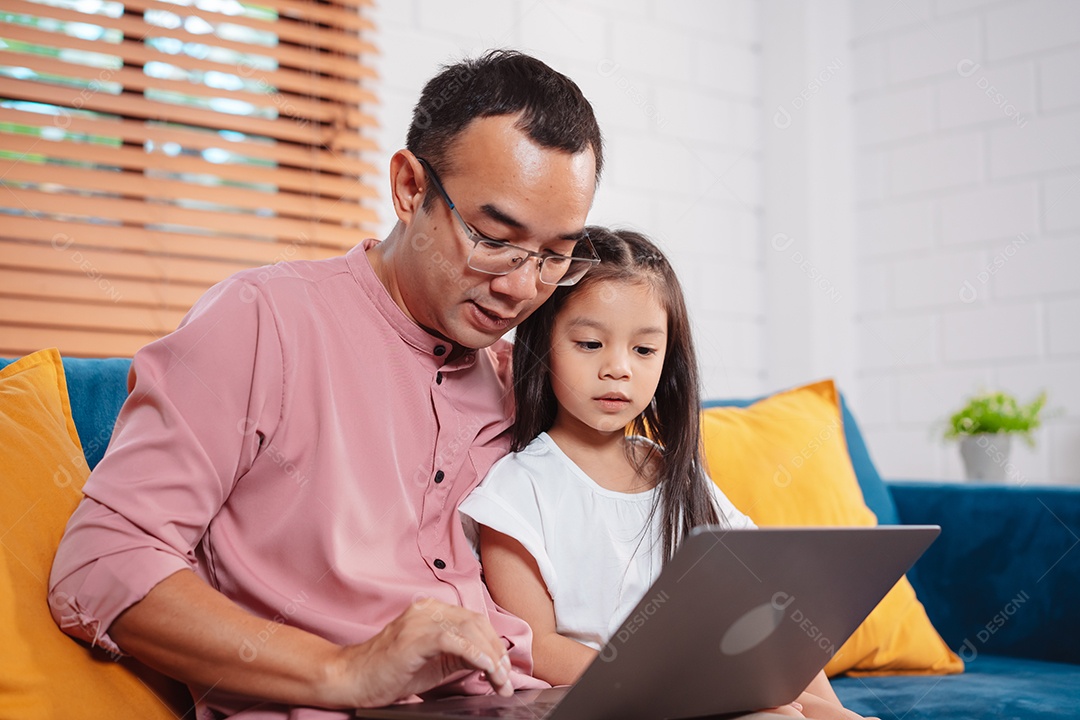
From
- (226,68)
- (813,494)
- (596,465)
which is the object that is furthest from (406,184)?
(226,68)

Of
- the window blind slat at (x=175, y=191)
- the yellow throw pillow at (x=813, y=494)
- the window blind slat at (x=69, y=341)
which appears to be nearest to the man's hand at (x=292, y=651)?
the yellow throw pillow at (x=813, y=494)

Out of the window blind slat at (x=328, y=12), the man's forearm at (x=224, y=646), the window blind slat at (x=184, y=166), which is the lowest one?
the man's forearm at (x=224, y=646)

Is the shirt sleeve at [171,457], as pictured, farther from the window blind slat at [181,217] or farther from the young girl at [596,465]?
the window blind slat at [181,217]

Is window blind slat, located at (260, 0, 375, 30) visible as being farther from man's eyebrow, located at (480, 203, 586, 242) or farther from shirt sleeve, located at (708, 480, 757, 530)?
shirt sleeve, located at (708, 480, 757, 530)

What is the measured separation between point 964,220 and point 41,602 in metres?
2.80

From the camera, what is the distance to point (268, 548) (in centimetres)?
121

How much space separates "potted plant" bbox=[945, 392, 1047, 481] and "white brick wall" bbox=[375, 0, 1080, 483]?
27 cm

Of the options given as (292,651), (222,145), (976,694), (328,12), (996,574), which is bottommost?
(976,694)

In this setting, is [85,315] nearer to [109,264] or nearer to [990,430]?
[109,264]

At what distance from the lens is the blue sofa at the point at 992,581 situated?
1780 millimetres

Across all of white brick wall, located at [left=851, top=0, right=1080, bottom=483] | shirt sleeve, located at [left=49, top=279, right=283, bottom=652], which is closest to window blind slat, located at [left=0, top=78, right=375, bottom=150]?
shirt sleeve, located at [left=49, top=279, right=283, bottom=652]

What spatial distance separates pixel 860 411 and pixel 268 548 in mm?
2551

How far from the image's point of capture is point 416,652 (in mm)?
1002

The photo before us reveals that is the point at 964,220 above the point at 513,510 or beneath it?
above
